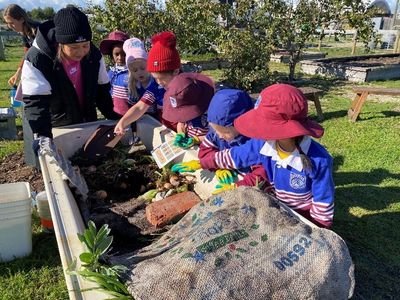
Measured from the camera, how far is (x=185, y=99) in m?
2.78

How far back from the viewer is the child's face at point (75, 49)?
8.91ft

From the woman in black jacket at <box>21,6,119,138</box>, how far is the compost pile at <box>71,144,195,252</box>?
0.45 meters

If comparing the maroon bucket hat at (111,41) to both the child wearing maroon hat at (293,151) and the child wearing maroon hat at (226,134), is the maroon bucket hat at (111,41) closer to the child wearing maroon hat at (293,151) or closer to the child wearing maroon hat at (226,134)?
the child wearing maroon hat at (226,134)

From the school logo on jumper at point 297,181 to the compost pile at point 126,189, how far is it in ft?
2.64

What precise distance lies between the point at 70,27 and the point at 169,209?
1.34 metres

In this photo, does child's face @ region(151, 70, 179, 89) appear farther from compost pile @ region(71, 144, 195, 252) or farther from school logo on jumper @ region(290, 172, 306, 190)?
school logo on jumper @ region(290, 172, 306, 190)

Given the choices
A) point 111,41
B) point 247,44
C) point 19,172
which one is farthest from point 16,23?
point 247,44

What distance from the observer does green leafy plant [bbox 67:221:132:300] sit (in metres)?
1.50

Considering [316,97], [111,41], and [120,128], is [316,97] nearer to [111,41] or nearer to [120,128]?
[111,41]

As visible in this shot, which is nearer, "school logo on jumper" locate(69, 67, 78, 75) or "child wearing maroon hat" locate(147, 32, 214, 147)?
"child wearing maroon hat" locate(147, 32, 214, 147)

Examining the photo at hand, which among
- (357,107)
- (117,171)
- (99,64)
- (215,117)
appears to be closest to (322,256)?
(215,117)

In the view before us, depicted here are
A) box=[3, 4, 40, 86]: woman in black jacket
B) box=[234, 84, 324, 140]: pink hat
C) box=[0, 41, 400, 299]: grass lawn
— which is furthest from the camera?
box=[3, 4, 40, 86]: woman in black jacket

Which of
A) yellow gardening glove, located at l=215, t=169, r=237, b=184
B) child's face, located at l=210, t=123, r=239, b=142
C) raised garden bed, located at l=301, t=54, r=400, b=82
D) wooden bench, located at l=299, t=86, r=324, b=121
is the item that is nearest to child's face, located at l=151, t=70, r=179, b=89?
child's face, located at l=210, t=123, r=239, b=142

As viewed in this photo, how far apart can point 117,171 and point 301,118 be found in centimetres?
176
